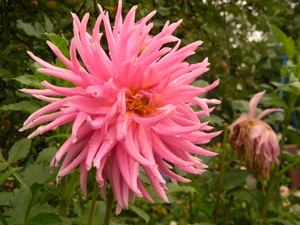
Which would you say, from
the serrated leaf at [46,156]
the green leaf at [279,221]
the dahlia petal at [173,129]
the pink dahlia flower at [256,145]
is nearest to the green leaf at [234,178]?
the pink dahlia flower at [256,145]

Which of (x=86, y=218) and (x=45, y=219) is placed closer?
(x=45, y=219)

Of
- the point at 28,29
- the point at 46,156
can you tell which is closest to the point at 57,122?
the point at 46,156

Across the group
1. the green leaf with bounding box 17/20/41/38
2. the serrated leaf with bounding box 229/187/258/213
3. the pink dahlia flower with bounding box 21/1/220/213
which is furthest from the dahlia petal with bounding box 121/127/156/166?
the serrated leaf with bounding box 229/187/258/213

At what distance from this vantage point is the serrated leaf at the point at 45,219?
0.78m

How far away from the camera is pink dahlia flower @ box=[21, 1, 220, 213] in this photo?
644mm

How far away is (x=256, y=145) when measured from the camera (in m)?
1.35

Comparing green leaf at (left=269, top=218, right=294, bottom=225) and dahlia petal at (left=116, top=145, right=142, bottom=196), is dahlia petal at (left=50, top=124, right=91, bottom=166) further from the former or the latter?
green leaf at (left=269, top=218, right=294, bottom=225)

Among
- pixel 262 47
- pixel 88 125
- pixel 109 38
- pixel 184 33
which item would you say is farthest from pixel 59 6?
pixel 262 47

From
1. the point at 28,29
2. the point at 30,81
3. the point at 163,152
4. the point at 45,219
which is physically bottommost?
the point at 45,219

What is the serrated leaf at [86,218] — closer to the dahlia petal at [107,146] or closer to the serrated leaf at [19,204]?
the serrated leaf at [19,204]

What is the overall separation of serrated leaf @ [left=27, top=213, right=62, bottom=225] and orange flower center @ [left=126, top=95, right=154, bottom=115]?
229 mm

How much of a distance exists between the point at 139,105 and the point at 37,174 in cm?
27

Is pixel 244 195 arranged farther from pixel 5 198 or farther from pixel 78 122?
pixel 78 122

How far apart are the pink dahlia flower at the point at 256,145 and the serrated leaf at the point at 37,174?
67cm
